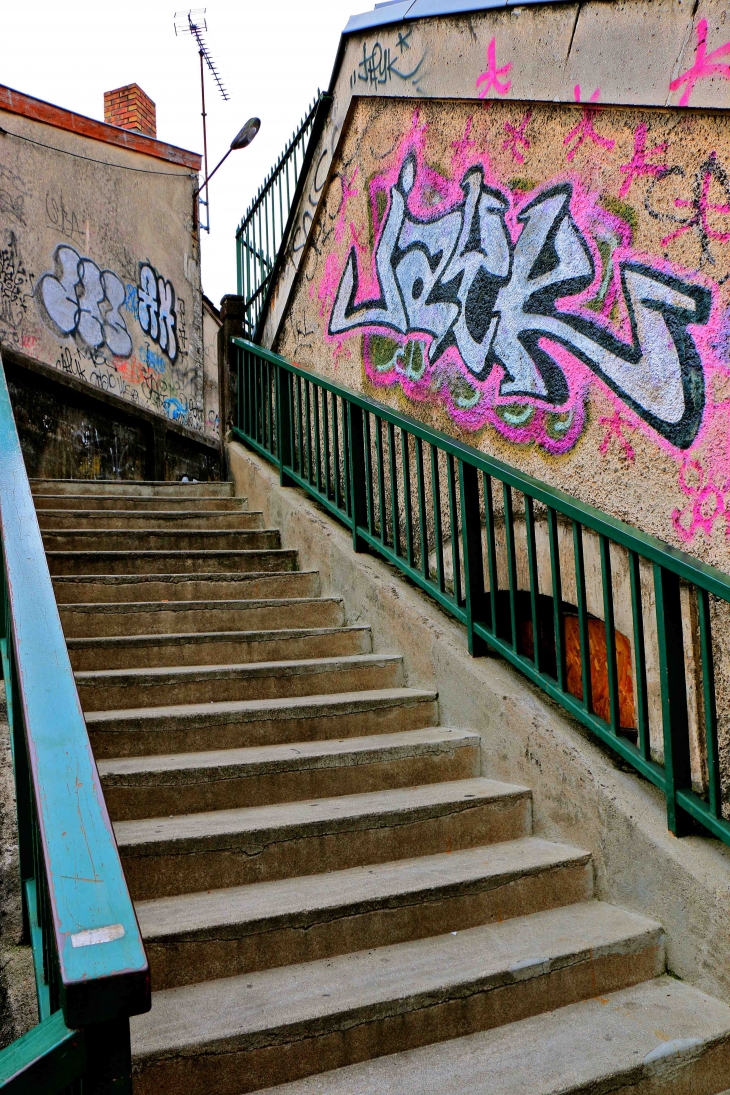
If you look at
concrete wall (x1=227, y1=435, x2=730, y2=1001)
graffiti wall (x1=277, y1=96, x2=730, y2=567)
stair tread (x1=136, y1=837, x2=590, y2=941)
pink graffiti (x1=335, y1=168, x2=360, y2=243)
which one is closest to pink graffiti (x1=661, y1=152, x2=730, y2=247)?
graffiti wall (x1=277, y1=96, x2=730, y2=567)

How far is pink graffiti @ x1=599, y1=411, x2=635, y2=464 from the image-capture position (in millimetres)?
3645

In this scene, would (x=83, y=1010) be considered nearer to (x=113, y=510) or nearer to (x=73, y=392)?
(x=113, y=510)

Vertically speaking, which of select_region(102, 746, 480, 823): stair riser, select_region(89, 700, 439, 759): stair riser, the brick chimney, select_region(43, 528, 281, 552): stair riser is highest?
the brick chimney

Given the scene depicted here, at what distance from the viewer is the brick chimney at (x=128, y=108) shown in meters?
13.5

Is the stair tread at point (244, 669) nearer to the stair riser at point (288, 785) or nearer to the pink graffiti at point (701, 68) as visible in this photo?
the stair riser at point (288, 785)

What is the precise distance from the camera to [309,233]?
20.9ft

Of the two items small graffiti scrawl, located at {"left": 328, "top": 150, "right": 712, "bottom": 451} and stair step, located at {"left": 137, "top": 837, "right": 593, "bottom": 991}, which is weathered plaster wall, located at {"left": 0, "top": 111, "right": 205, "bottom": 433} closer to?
small graffiti scrawl, located at {"left": 328, "top": 150, "right": 712, "bottom": 451}

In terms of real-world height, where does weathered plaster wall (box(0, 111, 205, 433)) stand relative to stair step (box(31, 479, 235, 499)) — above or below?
above

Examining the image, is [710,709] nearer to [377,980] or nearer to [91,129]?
[377,980]

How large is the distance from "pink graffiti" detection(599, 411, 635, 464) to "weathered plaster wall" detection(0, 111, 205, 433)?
7.51 m

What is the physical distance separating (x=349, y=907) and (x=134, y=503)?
12.0 feet

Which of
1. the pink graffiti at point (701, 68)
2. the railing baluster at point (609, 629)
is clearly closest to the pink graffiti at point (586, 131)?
the pink graffiti at point (701, 68)

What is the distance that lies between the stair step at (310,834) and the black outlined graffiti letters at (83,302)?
900 cm

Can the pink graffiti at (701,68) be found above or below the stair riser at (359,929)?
above
